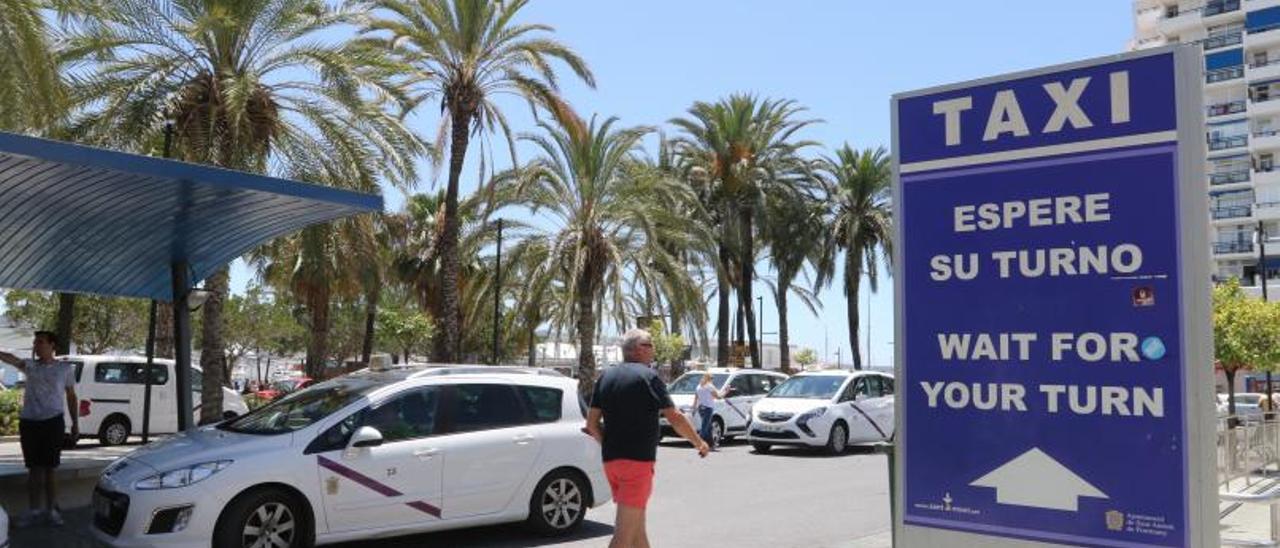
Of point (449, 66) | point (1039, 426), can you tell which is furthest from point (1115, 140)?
point (449, 66)

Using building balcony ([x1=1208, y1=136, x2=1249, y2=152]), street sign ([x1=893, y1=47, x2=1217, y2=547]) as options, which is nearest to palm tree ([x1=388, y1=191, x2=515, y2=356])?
street sign ([x1=893, y1=47, x2=1217, y2=547])

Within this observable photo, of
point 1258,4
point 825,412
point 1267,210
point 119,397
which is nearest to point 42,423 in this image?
point 119,397

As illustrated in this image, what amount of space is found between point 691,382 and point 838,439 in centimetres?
486

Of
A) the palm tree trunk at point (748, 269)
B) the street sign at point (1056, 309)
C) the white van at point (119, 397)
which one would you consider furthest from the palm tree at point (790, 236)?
the street sign at point (1056, 309)

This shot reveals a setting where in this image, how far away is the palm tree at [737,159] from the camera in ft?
108

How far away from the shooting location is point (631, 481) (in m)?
6.52

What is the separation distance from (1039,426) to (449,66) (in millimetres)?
18690

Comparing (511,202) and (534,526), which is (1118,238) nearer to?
(534,526)

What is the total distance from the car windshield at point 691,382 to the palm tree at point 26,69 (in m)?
13.3

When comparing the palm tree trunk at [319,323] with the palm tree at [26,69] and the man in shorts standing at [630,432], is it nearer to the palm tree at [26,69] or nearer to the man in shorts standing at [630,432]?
the palm tree at [26,69]

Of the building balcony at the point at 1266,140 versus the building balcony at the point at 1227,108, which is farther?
the building balcony at the point at 1227,108

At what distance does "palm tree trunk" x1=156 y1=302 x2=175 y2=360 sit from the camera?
25.5m

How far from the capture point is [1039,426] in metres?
3.77

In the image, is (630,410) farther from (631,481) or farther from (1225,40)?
(1225,40)
